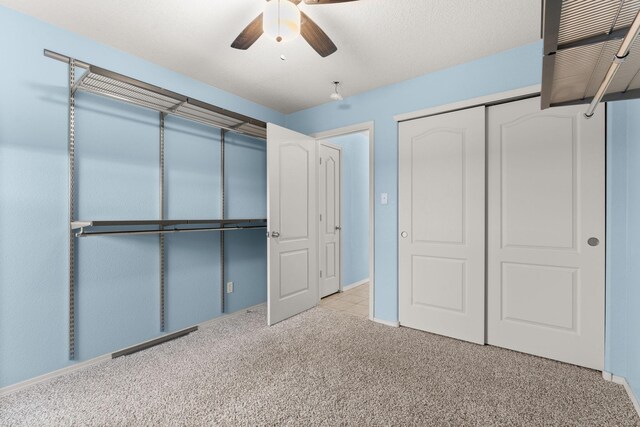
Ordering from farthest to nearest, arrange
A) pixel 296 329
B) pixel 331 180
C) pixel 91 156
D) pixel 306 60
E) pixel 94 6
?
pixel 331 180 < pixel 296 329 < pixel 306 60 < pixel 91 156 < pixel 94 6

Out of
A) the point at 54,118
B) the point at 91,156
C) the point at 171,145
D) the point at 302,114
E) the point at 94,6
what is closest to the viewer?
the point at 94,6

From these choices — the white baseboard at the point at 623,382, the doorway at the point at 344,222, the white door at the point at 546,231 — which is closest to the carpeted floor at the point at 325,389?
the white baseboard at the point at 623,382

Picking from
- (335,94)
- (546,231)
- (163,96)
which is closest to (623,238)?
(546,231)

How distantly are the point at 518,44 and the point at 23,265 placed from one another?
155 inches

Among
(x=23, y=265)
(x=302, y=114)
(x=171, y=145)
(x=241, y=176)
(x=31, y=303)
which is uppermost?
(x=302, y=114)

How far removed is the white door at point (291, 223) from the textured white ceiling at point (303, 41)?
0.71 m

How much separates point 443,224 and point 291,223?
1.55m

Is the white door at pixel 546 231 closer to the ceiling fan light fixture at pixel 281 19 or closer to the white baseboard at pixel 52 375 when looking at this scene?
the ceiling fan light fixture at pixel 281 19

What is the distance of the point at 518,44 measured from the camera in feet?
7.64

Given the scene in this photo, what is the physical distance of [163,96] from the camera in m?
2.24

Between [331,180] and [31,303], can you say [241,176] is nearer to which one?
[331,180]

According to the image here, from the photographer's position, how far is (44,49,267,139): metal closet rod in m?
1.87

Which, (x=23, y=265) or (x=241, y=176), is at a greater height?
(x=241, y=176)

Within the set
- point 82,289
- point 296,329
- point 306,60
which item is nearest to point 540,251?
point 296,329
